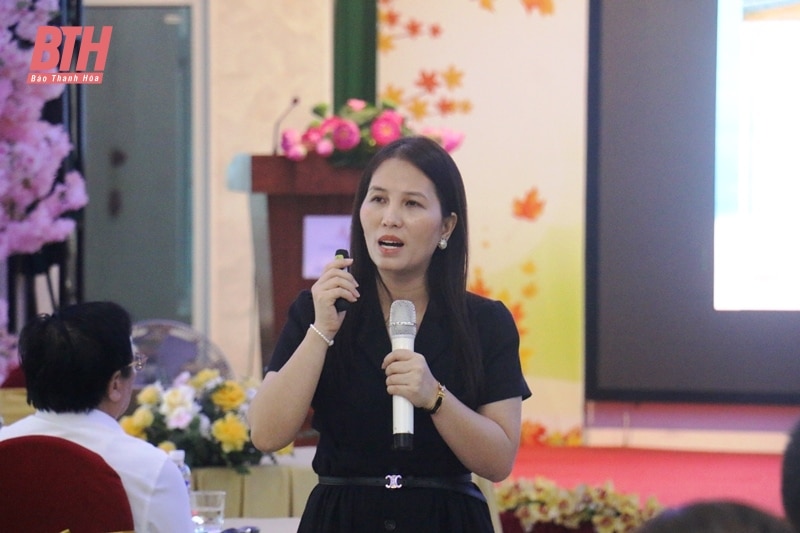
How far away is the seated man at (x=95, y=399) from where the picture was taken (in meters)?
1.79

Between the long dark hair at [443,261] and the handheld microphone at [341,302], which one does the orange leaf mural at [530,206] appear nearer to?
the long dark hair at [443,261]

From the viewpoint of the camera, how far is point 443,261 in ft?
5.84

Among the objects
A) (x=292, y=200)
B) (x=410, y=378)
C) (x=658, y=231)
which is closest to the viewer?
(x=410, y=378)

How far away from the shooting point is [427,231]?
170cm

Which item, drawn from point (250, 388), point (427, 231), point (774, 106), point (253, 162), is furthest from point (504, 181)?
point (427, 231)

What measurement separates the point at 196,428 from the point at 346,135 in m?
1.38

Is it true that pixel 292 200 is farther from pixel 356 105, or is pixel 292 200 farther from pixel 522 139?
pixel 522 139

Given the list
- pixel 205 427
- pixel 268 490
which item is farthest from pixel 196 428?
pixel 268 490

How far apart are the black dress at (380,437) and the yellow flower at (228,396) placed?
1190mm

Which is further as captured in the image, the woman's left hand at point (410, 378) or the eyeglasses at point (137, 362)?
the eyeglasses at point (137, 362)

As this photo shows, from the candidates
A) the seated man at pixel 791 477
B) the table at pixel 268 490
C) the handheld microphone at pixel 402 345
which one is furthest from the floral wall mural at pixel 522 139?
the seated man at pixel 791 477

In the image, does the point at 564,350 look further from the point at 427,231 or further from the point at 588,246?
the point at 427,231

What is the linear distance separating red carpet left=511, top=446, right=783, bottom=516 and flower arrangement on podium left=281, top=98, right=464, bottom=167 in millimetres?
1723

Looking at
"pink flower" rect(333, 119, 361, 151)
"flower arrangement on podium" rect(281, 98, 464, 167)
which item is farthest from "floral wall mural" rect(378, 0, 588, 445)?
"pink flower" rect(333, 119, 361, 151)
